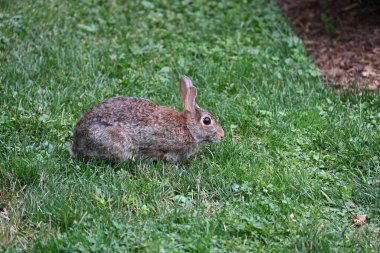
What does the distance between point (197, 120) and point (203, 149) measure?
1.15 ft

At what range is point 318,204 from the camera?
6766 mm

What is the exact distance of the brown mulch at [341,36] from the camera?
9.86 meters

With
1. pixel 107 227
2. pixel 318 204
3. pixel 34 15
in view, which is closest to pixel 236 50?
pixel 34 15

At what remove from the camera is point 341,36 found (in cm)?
1093

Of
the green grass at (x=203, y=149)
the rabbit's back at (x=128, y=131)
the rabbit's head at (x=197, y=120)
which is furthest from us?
the rabbit's head at (x=197, y=120)

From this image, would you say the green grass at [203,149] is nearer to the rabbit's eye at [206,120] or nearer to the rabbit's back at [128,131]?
the rabbit's back at [128,131]

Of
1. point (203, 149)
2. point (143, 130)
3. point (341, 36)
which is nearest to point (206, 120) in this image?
point (203, 149)

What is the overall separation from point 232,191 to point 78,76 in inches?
130

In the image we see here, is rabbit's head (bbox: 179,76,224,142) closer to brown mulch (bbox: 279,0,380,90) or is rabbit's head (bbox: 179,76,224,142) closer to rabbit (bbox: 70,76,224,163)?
rabbit (bbox: 70,76,224,163)

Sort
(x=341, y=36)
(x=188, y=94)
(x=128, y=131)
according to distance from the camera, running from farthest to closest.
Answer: (x=341, y=36) → (x=188, y=94) → (x=128, y=131)

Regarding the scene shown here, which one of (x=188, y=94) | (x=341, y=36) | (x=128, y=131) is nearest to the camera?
(x=128, y=131)

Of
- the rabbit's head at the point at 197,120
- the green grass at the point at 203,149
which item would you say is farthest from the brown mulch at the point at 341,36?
the rabbit's head at the point at 197,120

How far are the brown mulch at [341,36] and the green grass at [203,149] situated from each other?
1.27 feet

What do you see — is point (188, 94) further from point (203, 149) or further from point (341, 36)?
point (341, 36)
